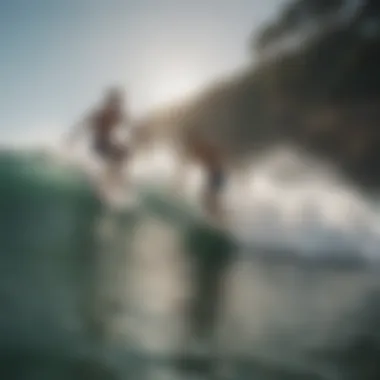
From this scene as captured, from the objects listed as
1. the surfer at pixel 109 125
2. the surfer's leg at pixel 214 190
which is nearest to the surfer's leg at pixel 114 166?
the surfer at pixel 109 125

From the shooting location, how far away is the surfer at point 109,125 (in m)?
1.20

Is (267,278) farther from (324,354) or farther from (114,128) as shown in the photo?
(114,128)

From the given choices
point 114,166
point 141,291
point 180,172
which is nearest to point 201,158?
point 180,172

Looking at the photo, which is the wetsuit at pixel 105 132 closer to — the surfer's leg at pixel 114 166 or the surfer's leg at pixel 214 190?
the surfer's leg at pixel 114 166

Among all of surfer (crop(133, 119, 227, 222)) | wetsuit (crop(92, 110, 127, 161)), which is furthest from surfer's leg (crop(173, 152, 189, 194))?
wetsuit (crop(92, 110, 127, 161))

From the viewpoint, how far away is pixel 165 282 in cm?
118

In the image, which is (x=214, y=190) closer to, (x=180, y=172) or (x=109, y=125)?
(x=180, y=172)

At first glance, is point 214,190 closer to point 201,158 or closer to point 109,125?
point 201,158

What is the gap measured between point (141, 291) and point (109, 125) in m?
0.31

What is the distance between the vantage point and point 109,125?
121 centimetres

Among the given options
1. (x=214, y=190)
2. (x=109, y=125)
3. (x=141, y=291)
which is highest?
(x=109, y=125)

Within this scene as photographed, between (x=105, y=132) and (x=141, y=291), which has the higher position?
(x=105, y=132)

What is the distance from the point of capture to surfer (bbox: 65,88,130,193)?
120 cm

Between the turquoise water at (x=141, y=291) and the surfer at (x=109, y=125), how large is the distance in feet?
0.17
